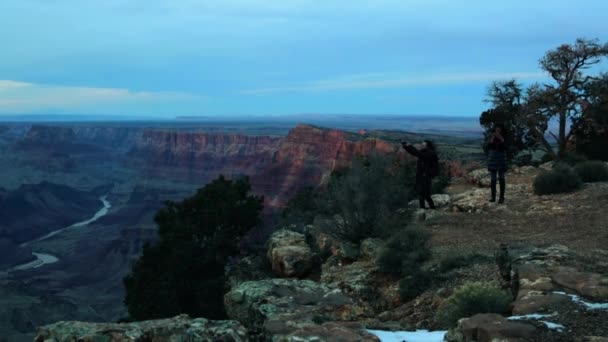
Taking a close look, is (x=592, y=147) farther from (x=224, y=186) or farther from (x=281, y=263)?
(x=281, y=263)

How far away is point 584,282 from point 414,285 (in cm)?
259

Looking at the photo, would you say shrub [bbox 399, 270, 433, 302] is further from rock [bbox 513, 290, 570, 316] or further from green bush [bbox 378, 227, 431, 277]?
rock [bbox 513, 290, 570, 316]


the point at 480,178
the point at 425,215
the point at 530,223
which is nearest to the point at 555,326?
the point at 530,223

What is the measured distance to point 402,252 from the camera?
33.1ft

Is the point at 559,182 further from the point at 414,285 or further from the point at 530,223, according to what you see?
the point at 414,285

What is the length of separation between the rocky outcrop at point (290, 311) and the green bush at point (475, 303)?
4.37ft

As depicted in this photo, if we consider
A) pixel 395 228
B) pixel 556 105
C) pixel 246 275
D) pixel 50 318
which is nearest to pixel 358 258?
pixel 395 228

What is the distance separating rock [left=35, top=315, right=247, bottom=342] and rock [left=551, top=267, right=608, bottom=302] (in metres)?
4.23

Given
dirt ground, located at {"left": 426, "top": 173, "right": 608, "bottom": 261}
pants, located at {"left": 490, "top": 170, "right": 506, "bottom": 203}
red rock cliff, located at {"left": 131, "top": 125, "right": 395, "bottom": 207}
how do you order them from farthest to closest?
red rock cliff, located at {"left": 131, "top": 125, "right": 395, "bottom": 207} → pants, located at {"left": 490, "top": 170, "right": 506, "bottom": 203} → dirt ground, located at {"left": 426, "top": 173, "right": 608, "bottom": 261}

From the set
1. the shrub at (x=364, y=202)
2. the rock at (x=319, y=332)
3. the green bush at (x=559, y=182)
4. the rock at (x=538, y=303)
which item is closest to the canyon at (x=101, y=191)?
the shrub at (x=364, y=202)

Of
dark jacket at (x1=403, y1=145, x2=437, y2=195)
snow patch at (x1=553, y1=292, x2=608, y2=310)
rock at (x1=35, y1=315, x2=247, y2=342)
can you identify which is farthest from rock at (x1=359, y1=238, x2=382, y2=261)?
rock at (x1=35, y1=315, x2=247, y2=342)

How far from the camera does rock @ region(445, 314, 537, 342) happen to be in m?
5.44

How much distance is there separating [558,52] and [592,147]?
15.5 feet

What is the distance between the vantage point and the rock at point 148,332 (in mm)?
5258
